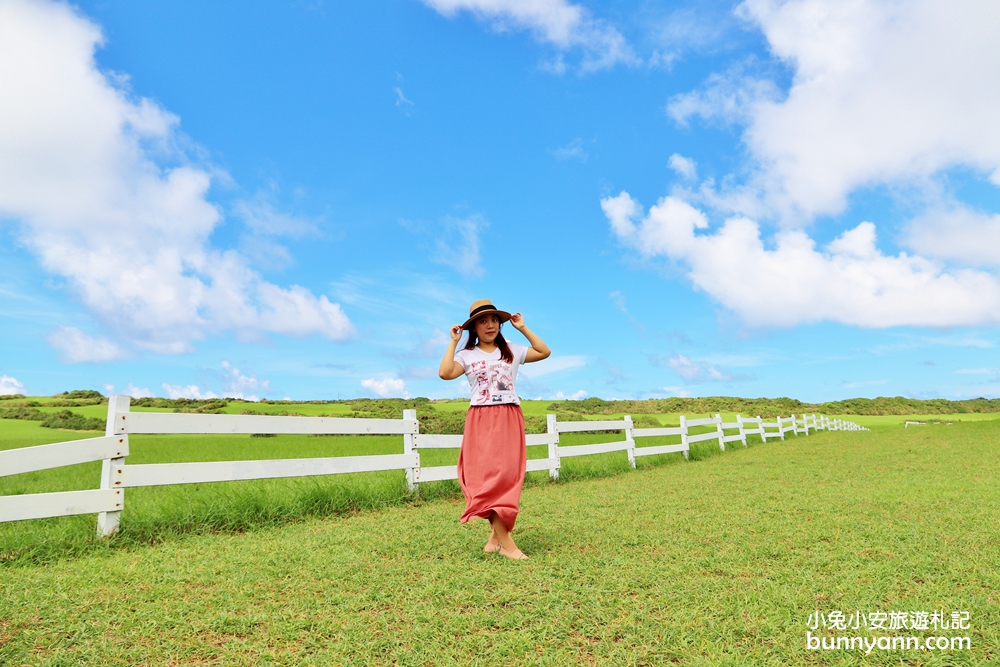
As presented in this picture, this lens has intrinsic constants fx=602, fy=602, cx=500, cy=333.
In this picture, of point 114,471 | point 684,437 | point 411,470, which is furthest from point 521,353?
point 684,437

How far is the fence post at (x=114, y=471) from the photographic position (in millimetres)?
5293

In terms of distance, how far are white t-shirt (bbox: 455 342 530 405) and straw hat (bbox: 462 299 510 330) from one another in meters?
0.24

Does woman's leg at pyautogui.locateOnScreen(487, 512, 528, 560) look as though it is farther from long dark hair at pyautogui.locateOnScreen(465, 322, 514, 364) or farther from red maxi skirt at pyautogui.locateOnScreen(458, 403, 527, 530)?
long dark hair at pyautogui.locateOnScreen(465, 322, 514, 364)

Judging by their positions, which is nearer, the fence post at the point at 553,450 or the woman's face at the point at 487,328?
the woman's face at the point at 487,328

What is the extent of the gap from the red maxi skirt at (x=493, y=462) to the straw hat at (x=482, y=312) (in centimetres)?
69

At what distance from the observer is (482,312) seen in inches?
186

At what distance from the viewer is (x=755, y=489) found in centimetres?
845

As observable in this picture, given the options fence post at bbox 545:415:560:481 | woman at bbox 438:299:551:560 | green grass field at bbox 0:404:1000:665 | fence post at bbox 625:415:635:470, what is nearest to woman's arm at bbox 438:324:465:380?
woman at bbox 438:299:551:560

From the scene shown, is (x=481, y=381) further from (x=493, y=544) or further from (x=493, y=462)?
(x=493, y=544)

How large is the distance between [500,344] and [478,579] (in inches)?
70.4

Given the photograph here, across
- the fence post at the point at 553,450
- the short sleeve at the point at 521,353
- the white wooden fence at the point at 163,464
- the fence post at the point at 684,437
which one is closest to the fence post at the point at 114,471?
the white wooden fence at the point at 163,464

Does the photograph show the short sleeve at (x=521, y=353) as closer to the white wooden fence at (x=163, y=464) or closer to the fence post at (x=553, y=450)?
the white wooden fence at (x=163, y=464)

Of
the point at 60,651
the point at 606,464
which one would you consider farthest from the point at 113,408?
the point at 606,464

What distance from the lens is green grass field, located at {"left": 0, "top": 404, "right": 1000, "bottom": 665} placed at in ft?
9.56
